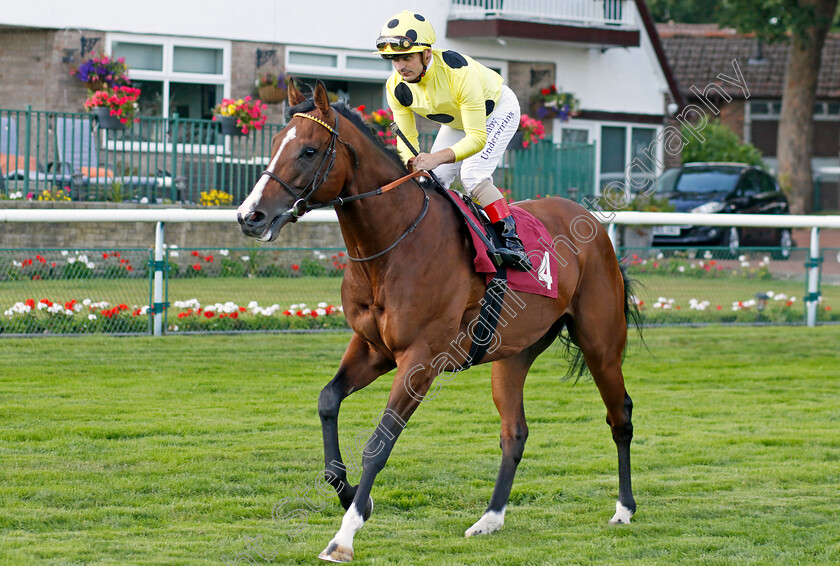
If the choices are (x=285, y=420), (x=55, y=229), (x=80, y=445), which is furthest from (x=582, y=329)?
(x=55, y=229)

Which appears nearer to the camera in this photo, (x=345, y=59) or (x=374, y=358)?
(x=374, y=358)

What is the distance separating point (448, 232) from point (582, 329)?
3.50 feet

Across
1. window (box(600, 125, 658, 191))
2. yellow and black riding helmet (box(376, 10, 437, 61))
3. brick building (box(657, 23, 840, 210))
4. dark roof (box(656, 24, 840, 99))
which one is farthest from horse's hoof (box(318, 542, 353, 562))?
dark roof (box(656, 24, 840, 99))

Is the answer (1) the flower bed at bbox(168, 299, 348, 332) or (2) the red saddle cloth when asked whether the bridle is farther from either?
(1) the flower bed at bbox(168, 299, 348, 332)

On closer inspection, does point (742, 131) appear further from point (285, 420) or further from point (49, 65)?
point (285, 420)

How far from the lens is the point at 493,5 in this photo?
1820 centimetres

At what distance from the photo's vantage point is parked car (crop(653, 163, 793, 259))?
16266mm

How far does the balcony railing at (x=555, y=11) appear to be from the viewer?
17906 mm

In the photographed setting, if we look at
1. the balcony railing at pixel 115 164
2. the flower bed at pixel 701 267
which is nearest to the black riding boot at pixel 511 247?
the flower bed at pixel 701 267

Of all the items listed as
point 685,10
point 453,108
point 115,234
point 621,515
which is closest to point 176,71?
point 115,234

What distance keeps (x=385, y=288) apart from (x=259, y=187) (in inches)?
28.2

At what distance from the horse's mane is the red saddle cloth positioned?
429 mm

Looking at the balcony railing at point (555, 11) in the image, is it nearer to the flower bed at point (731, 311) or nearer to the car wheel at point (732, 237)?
the car wheel at point (732, 237)

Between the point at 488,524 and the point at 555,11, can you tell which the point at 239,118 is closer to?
the point at 555,11
